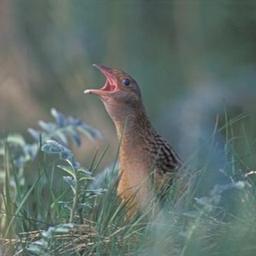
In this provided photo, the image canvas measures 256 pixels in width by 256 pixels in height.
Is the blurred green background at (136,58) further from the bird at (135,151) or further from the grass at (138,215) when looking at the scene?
the grass at (138,215)

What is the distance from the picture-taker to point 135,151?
666 cm

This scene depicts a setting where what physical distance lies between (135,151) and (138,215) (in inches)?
37.5

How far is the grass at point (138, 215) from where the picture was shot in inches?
206

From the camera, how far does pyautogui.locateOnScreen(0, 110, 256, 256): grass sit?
17.2ft

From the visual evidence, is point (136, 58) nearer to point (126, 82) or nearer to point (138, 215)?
point (126, 82)

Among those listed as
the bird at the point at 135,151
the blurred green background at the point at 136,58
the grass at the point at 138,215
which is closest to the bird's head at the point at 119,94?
the bird at the point at 135,151

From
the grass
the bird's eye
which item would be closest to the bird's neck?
the bird's eye

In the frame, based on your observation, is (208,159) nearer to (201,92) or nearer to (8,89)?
(201,92)

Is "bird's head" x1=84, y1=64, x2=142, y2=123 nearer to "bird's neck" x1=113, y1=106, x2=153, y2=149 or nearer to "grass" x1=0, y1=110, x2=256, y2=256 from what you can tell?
"bird's neck" x1=113, y1=106, x2=153, y2=149

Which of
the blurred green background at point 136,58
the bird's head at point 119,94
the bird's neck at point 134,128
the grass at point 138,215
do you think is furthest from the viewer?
the blurred green background at point 136,58

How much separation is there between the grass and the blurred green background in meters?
1.76

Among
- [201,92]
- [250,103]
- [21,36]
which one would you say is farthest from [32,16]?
[250,103]

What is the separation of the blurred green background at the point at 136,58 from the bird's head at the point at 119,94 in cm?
64

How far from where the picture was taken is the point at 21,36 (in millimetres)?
11383
